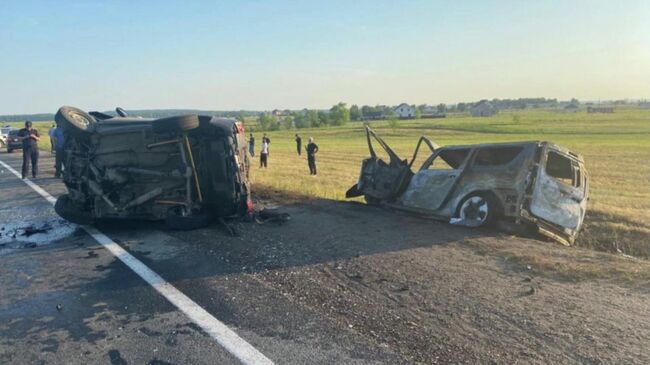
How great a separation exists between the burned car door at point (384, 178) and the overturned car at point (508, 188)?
0.34m

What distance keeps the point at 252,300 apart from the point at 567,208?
16.4 feet

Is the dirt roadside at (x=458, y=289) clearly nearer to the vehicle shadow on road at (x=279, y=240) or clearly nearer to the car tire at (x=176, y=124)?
the vehicle shadow on road at (x=279, y=240)

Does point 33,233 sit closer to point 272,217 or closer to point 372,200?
point 272,217

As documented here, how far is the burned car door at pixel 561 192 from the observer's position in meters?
7.05

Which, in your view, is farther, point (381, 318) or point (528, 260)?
point (528, 260)

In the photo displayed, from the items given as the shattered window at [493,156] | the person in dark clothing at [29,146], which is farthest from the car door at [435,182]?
the person in dark clothing at [29,146]

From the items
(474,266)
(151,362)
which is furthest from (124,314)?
(474,266)

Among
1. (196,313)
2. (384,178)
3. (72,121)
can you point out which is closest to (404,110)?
(384,178)

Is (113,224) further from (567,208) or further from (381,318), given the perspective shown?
(567,208)

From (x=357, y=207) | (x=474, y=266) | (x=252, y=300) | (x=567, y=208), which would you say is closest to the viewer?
(x=252, y=300)

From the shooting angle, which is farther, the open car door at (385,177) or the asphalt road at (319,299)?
the open car door at (385,177)

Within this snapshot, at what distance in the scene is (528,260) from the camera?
5586mm

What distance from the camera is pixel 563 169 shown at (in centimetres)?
782

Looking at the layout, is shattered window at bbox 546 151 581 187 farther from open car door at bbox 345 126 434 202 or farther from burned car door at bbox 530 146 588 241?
open car door at bbox 345 126 434 202
